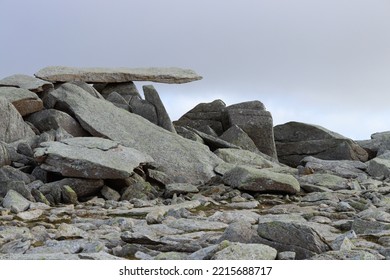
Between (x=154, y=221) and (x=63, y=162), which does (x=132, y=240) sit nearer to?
(x=154, y=221)

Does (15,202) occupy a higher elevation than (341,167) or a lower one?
higher

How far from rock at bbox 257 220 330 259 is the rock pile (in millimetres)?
15

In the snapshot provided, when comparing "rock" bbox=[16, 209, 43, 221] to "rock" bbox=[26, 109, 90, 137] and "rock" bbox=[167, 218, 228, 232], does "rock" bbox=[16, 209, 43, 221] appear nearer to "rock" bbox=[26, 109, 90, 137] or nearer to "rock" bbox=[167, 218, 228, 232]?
"rock" bbox=[167, 218, 228, 232]

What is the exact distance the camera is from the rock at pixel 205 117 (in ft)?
99.2

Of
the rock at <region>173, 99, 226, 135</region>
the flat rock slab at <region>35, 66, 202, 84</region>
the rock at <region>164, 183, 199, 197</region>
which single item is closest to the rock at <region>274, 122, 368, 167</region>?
the rock at <region>173, 99, 226, 135</region>

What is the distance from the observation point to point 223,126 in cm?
3028

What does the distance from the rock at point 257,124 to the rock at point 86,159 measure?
36.6 feet

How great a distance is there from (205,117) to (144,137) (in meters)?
8.64

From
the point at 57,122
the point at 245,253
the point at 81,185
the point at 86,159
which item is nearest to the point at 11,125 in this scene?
the point at 57,122

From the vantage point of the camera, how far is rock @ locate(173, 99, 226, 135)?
1190 inches

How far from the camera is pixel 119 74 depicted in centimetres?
3016

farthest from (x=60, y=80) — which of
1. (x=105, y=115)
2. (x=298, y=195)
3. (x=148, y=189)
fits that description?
(x=298, y=195)

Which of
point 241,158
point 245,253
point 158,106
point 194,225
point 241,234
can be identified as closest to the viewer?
point 245,253

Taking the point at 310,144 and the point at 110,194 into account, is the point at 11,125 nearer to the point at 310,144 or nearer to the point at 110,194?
the point at 110,194
